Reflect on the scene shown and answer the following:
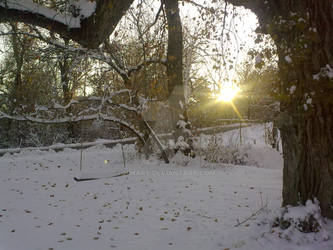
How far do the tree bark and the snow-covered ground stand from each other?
21.7 inches

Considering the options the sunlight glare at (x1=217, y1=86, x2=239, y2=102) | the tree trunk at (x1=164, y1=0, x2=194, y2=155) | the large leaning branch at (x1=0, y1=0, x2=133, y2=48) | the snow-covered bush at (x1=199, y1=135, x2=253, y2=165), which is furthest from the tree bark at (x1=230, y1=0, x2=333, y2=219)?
the snow-covered bush at (x1=199, y1=135, x2=253, y2=165)

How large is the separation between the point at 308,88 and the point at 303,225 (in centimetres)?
161

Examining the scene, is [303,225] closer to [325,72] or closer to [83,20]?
[325,72]

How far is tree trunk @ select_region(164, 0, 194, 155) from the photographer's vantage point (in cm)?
916

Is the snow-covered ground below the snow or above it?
below

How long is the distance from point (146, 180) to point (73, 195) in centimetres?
177

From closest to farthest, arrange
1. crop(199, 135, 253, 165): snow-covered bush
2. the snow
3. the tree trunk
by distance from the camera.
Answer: the snow → the tree trunk → crop(199, 135, 253, 165): snow-covered bush

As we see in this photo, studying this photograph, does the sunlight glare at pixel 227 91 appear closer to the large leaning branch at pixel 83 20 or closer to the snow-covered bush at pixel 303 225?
the large leaning branch at pixel 83 20

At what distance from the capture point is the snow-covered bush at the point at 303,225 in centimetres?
335

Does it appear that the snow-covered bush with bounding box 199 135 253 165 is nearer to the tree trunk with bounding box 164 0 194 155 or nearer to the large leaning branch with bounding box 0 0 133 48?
the tree trunk with bounding box 164 0 194 155

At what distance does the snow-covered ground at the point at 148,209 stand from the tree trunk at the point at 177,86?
0.85 meters

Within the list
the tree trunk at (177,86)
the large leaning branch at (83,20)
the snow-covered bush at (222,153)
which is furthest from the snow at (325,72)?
the snow-covered bush at (222,153)

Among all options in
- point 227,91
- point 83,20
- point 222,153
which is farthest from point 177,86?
point 83,20

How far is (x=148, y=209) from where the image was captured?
5.11 meters
